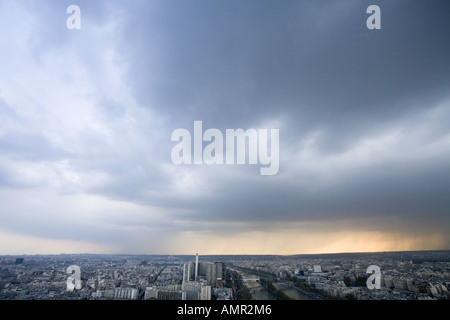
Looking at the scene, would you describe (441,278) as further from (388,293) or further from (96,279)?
(96,279)

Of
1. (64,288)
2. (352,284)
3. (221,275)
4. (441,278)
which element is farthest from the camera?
(221,275)

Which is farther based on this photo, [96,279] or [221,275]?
[221,275]
